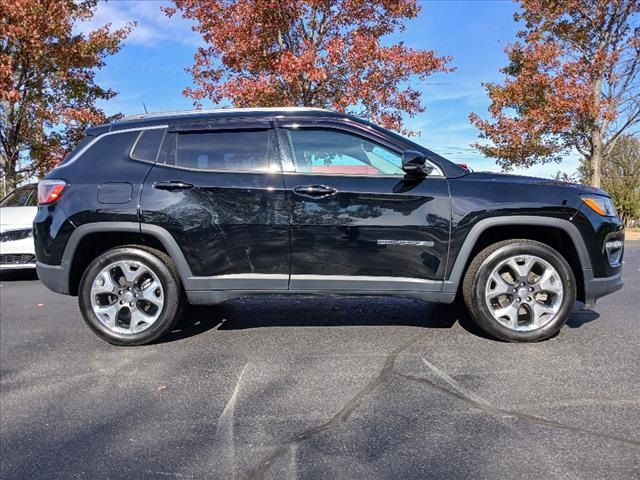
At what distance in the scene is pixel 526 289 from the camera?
12.6ft

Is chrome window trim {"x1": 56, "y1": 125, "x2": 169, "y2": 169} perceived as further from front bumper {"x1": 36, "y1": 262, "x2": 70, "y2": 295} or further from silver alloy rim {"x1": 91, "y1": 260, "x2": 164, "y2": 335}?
silver alloy rim {"x1": 91, "y1": 260, "x2": 164, "y2": 335}

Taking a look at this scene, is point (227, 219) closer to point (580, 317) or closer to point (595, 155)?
point (580, 317)

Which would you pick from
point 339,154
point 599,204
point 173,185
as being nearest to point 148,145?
point 173,185

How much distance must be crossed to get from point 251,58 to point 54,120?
5278 millimetres

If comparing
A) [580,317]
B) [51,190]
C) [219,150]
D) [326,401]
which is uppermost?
[219,150]

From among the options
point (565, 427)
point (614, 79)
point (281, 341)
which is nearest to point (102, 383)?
point (281, 341)

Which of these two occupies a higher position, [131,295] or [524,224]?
[524,224]

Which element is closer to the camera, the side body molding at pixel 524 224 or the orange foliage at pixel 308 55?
the side body molding at pixel 524 224

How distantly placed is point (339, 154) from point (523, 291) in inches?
71.3

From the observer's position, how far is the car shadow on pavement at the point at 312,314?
452 centimetres

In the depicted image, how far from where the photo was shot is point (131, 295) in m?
4.01

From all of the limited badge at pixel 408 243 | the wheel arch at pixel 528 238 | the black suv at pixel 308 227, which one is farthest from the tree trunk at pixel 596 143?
the limited badge at pixel 408 243

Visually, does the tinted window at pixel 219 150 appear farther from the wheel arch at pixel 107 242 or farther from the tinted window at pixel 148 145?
the wheel arch at pixel 107 242

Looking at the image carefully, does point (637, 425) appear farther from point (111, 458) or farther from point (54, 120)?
point (54, 120)
